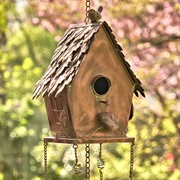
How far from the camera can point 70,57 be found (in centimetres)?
402

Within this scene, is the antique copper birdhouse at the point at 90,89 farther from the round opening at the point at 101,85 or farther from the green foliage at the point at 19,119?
the green foliage at the point at 19,119

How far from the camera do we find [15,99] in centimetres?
1075

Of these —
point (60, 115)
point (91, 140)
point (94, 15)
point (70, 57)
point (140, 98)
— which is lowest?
point (91, 140)

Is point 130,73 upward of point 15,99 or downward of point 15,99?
downward

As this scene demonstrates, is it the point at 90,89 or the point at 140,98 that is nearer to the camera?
the point at 90,89

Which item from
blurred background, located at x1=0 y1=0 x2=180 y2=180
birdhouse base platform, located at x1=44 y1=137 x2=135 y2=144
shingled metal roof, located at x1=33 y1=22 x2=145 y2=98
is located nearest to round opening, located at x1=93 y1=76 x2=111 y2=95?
shingled metal roof, located at x1=33 y1=22 x2=145 y2=98

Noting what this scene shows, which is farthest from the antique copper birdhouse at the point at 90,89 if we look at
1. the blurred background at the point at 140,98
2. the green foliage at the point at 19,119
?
the green foliage at the point at 19,119

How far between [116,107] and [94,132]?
9.6 inches

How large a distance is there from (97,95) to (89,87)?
6 centimetres

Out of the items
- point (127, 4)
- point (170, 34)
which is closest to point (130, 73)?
point (127, 4)

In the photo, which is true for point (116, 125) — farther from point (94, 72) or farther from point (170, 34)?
point (170, 34)

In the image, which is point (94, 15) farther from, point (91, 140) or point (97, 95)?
point (91, 140)

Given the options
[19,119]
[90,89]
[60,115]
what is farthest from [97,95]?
[19,119]

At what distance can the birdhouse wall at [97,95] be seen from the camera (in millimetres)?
3910
